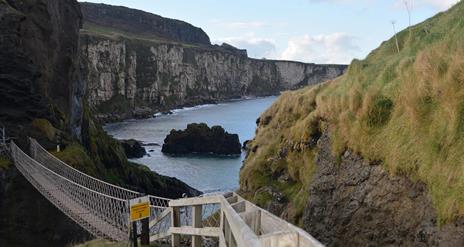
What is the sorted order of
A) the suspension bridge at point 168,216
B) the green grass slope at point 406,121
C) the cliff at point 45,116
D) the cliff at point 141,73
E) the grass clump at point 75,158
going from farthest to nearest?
the cliff at point 141,73, the grass clump at point 75,158, the cliff at point 45,116, the green grass slope at point 406,121, the suspension bridge at point 168,216

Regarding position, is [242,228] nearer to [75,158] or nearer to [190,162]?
[75,158]

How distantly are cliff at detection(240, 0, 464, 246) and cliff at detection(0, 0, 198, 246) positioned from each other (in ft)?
41.9

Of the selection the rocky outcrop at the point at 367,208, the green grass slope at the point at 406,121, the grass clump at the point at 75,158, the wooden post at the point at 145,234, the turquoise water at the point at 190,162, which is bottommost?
Answer: the turquoise water at the point at 190,162

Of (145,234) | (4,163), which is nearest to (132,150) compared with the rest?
(4,163)

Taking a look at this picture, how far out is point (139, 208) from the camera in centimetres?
976

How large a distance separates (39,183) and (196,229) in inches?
488

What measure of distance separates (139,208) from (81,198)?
263 inches

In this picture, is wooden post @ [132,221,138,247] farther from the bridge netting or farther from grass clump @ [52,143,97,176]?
grass clump @ [52,143,97,176]

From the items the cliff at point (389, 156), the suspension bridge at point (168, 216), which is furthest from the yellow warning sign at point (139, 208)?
the cliff at point (389, 156)

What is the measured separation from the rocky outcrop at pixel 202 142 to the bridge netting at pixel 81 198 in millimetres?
43414

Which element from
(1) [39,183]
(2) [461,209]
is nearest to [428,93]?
(2) [461,209]

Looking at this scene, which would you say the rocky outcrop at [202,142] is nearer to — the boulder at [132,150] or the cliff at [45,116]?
the boulder at [132,150]

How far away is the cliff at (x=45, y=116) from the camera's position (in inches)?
815

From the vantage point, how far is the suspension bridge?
415cm
